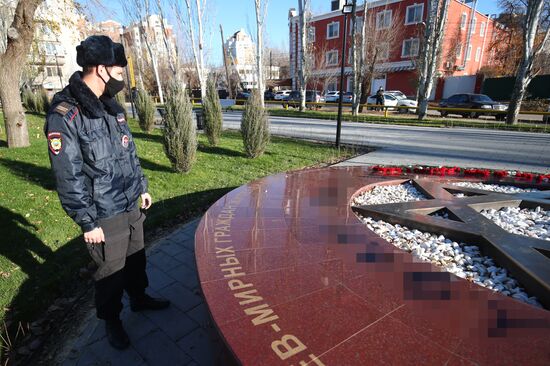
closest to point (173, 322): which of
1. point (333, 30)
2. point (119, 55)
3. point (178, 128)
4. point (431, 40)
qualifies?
point (119, 55)

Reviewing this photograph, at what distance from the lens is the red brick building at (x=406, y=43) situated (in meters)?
30.5

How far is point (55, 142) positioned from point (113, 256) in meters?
0.85

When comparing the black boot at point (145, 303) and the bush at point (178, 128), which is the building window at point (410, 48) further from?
the black boot at point (145, 303)

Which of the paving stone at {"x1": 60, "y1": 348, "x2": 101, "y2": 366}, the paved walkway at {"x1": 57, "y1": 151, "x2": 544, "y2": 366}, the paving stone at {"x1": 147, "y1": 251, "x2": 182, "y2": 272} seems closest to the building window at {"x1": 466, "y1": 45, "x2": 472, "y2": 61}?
the paving stone at {"x1": 147, "y1": 251, "x2": 182, "y2": 272}

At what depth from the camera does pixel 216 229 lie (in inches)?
127

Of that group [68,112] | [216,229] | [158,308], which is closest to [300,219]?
[216,229]

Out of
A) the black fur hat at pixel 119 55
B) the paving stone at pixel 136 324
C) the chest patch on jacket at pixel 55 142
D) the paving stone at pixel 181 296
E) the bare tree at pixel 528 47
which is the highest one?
the bare tree at pixel 528 47

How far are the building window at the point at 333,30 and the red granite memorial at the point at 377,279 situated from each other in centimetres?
3783

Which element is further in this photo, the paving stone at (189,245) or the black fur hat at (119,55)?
the paving stone at (189,245)

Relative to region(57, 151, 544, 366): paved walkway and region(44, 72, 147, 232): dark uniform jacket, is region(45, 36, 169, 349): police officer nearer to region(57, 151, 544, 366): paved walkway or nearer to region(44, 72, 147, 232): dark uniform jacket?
region(44, 72, 147, 232): dark uniform jacket

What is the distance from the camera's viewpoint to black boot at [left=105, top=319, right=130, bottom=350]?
2314 millimetres

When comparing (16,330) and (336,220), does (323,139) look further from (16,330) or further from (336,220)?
(16,330)

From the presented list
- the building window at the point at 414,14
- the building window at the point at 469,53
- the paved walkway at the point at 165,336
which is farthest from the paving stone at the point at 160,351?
the building window at the point at 469,53

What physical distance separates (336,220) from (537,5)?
1590 cm
